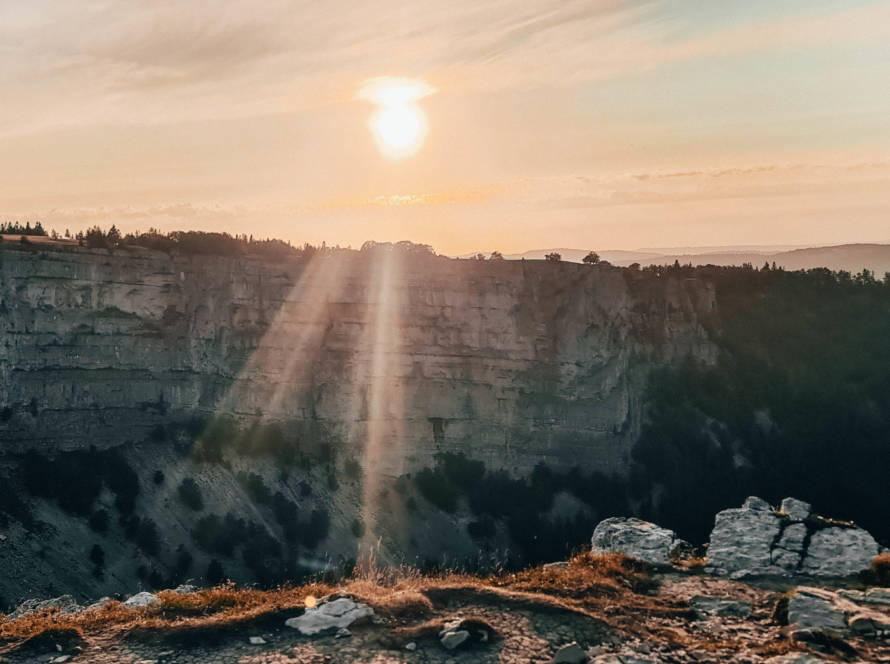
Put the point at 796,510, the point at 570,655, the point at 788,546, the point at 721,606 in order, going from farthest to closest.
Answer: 1. the point at 796,510
2. the point at 788,546
3. the point at 721,606
4. the point at 570,655

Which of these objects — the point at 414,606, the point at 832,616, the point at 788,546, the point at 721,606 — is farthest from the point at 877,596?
the point at 414,606

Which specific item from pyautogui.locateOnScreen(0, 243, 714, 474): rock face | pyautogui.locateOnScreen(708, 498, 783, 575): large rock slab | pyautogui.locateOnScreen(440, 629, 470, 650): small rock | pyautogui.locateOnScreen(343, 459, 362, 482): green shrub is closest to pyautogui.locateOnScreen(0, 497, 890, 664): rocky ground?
pyautogui.locateOnScreen(440, 629, 470, 650): small rock

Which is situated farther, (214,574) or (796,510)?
(214,574)

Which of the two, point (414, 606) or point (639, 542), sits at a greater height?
point (414, 606)

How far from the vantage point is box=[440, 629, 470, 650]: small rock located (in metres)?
13.8

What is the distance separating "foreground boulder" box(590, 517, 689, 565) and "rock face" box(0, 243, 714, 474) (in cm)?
2619

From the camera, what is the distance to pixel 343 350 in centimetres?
5006

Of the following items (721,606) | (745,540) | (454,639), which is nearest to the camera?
(454,639)

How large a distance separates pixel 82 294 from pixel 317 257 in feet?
43.4

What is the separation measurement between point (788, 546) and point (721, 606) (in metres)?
3.98

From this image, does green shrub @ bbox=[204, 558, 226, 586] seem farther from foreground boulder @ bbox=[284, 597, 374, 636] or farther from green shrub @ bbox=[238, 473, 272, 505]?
foreground boulder @ bbox=[284, 597, 374, 636]

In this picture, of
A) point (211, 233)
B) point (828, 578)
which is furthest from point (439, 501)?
point (828, 578)

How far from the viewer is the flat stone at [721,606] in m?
15.7

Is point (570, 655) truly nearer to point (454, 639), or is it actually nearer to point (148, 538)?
point (454, 639)
